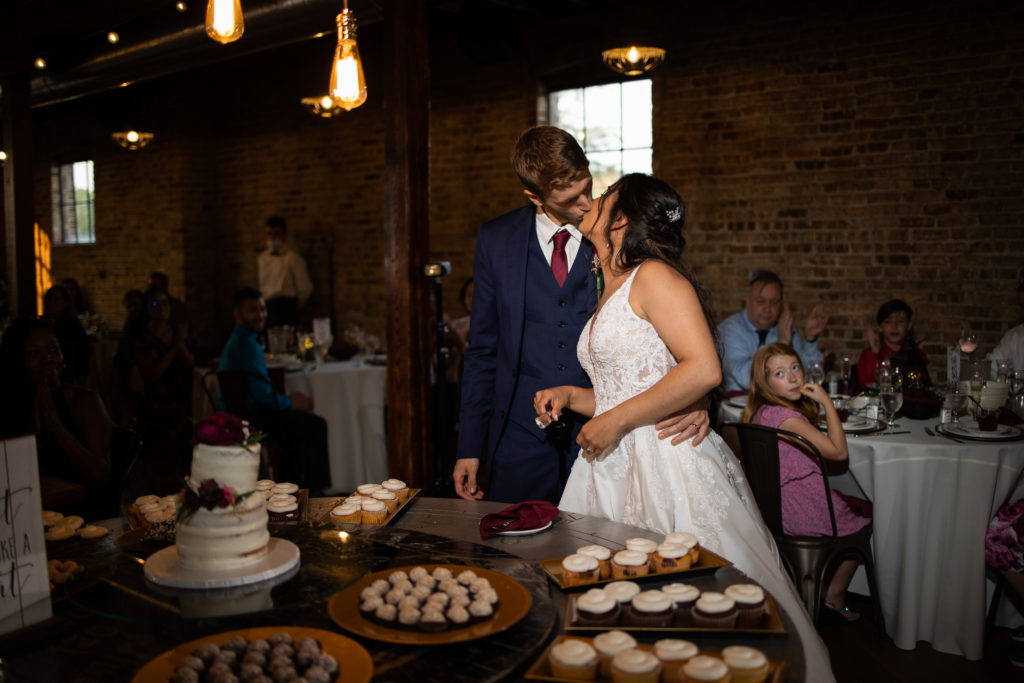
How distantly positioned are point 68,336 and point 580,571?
21.6 feet

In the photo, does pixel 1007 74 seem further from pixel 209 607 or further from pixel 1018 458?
pixel 209 607

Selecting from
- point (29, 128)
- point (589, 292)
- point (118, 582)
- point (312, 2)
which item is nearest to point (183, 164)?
point (29, 128)

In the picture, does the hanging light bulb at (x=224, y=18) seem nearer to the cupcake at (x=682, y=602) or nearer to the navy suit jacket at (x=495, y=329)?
the navy suit jacket at (x=495, y=329)

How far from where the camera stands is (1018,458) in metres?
3.10

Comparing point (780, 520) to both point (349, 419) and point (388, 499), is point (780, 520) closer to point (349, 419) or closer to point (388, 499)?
point (388, 499)

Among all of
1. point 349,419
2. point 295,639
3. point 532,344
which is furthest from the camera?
point 349,419

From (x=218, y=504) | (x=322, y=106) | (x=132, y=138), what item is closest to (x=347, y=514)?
(x=218, y=504)

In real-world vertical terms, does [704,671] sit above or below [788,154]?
below

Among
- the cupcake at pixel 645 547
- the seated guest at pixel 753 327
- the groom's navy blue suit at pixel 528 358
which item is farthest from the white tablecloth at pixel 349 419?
the cupcake at pixel 645 547

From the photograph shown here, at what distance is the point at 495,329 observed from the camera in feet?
8.39

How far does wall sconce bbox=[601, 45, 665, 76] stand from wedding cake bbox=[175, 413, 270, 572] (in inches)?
227

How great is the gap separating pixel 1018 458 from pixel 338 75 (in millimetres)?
2788

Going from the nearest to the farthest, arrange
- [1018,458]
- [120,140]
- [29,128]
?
[1018,458] < [29,128] < [120,140]

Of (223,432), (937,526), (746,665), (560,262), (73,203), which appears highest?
(73,203)
